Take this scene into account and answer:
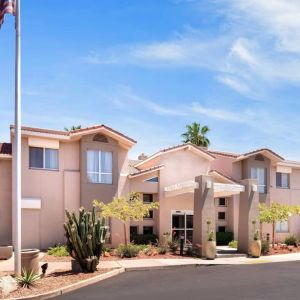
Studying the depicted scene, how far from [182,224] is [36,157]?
1092 cm

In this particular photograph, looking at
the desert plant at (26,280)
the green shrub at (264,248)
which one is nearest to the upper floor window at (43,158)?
the green shrub at (264,248)

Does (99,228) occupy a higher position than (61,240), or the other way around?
(99,228)

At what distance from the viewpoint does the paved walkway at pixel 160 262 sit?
1887 centimetres

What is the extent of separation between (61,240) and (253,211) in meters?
10.9

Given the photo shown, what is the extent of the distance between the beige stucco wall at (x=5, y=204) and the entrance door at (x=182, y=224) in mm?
10642

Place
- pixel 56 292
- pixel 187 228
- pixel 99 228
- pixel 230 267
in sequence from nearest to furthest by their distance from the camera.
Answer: pixel 56 292 < pixel 99 228 < pixel 230 267 < pixel 187 228

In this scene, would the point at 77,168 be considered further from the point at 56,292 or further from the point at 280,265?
the point at 56,292

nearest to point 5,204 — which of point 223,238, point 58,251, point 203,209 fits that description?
point 58,251

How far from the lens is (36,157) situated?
86.8 feet

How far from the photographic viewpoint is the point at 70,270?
57.7ft

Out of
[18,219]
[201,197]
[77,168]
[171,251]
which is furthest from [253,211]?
[18,219]

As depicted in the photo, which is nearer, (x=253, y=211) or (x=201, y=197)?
(x=201, y=197)

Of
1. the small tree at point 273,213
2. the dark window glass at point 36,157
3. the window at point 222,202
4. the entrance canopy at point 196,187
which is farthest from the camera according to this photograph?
the window at point 222,202

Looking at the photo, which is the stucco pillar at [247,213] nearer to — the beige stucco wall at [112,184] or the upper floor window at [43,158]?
the beige stucco wall at [112,184]
